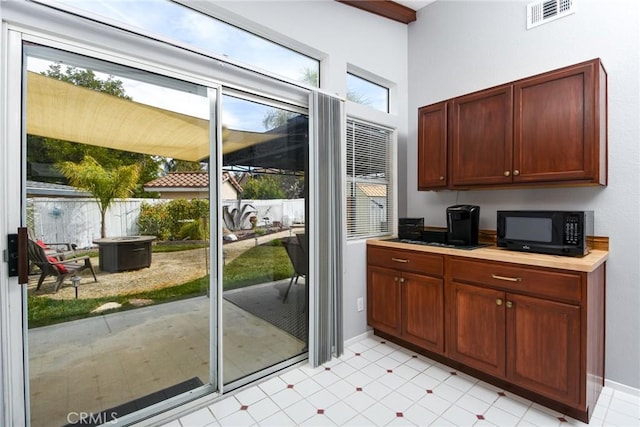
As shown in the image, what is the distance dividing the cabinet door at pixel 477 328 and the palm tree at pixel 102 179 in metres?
2.31

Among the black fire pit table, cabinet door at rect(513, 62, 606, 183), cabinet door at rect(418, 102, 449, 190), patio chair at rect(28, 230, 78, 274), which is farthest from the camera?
cabinet door at rect(418, 102, 449, 190)

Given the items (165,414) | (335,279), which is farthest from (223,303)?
(335,279)

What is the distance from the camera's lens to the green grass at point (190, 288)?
1.51 metres

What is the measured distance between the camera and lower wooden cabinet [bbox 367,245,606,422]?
5.64 ft

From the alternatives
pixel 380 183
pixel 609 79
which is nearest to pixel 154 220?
pixel 380 183

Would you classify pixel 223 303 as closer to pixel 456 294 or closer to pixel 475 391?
pixel 456 294

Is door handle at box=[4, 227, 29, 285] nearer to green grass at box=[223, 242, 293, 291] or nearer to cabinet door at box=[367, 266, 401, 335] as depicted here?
green grass at box=[223, 242, 293, 291]

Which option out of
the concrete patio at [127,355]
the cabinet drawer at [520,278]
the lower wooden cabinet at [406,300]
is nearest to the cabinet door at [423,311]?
the lower wooden cabinet at [406,300]

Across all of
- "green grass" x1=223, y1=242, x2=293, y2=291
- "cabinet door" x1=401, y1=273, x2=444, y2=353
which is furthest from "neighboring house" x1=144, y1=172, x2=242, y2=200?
"cabinet door" x1=401, y1=273, x2=444, y2=353

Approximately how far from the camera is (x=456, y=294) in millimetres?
2229

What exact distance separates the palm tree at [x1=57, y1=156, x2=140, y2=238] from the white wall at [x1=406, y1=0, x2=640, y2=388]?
2679 millimetres

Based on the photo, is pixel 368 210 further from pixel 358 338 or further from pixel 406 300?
pixel 358 338

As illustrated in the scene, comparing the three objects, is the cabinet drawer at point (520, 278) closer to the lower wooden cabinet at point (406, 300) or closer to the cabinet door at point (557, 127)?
the lower wooden cabinet at point (406, 300)

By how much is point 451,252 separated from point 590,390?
3.58ft
